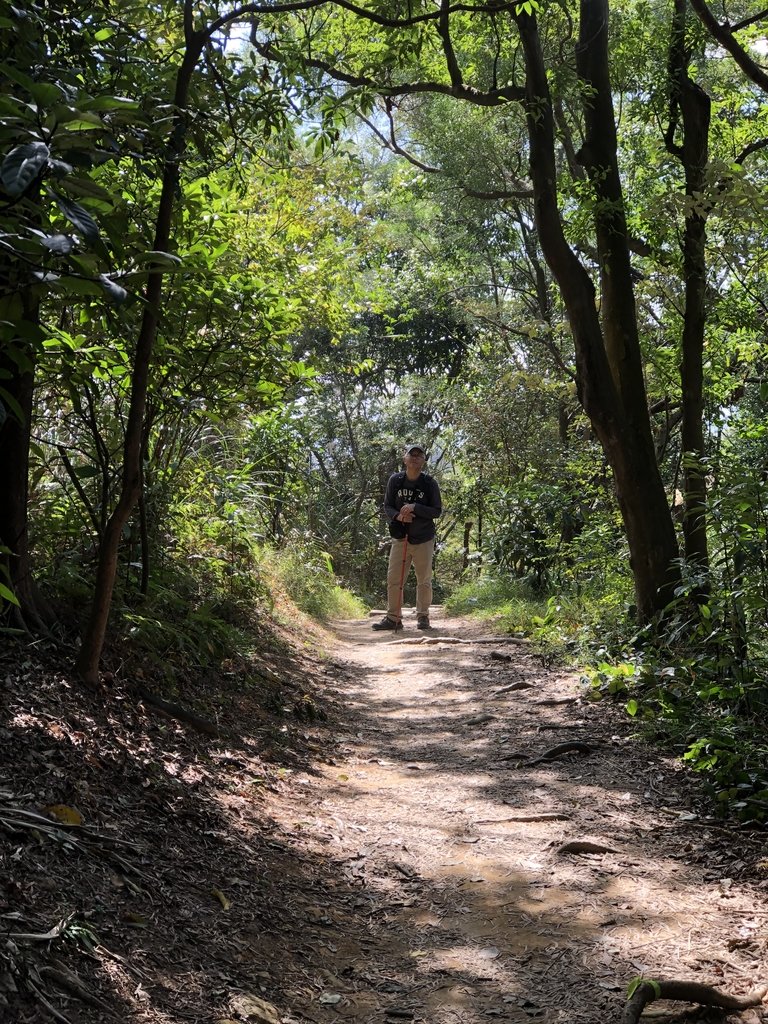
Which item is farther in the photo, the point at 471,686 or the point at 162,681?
the point at 471,686

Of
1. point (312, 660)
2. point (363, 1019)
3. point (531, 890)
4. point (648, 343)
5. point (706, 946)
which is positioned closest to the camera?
point (363, 1019)

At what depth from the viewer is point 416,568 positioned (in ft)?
35.7

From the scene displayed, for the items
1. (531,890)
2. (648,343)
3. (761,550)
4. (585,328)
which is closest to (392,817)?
(531,890)

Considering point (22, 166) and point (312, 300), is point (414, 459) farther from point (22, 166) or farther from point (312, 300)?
point (22, 166)

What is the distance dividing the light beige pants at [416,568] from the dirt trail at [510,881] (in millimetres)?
4798

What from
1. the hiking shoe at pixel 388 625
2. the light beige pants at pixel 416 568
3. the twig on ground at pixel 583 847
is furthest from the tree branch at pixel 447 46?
the hiking shoe at pixel 388 625

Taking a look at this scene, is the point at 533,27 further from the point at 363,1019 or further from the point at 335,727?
the point at 363,1019

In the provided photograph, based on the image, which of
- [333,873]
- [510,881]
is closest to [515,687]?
[510,881]

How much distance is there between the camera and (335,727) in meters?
5.86

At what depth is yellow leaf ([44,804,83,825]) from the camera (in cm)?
279

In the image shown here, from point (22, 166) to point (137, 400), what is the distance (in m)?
2.09

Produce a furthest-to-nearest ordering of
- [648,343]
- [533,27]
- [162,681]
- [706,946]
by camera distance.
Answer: [648,343] → [533,27] → [162,681] → [706,946]

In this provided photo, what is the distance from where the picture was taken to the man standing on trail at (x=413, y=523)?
34.2ft

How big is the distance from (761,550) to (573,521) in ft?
24.1
